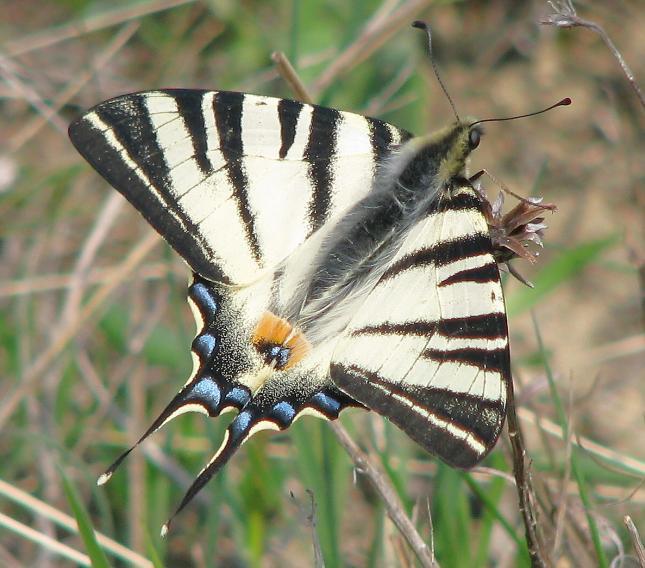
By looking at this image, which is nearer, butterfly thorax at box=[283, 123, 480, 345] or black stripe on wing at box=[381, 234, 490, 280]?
black stripe on wing at box=[381, 234, 490, 280]

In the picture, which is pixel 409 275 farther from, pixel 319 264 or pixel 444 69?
pixel 444 69

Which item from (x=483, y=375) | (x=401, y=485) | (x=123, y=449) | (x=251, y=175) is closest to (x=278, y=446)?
(x=123, y=449)

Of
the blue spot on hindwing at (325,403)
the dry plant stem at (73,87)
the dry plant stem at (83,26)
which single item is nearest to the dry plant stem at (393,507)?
the blue spot on hindwing at (325,403)

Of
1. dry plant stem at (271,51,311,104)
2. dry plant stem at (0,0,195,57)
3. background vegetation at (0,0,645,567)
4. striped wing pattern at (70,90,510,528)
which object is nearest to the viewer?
striped wing pattern at (70,90,510,528)

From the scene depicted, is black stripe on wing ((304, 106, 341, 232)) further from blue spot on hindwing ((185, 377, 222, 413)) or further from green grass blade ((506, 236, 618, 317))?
green grass blade ((506, 236, 618, 317))

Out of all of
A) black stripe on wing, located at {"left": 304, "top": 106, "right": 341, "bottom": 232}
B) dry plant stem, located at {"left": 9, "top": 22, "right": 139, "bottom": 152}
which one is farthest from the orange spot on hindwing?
dry plant stem, located at {"left": 9, "top": 22, "right": 139, "bottom": 152}

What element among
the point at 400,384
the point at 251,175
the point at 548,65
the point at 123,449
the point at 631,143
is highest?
the point at 251,175

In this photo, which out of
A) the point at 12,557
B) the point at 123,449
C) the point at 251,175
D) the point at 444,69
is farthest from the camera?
the point at 444,69

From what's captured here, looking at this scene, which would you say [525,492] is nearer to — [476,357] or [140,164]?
[476,357]
